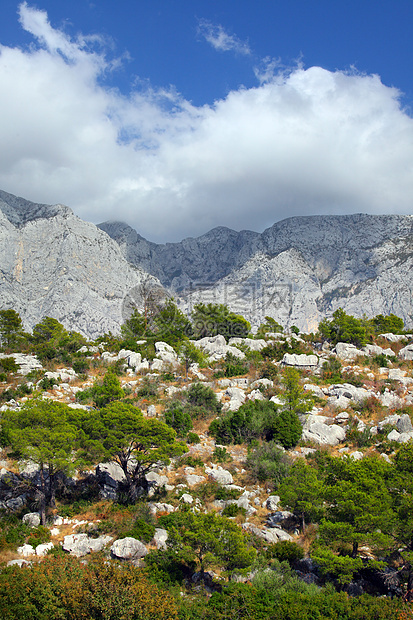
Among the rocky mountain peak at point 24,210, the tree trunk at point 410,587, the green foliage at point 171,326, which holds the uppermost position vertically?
the rocky mountain peak at point 24,210

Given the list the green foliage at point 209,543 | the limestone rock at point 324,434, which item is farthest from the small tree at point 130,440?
the limestone rock at point 324,434

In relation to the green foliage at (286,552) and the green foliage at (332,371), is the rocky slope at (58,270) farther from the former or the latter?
the green foliage at (286,552)

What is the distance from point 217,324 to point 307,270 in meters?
67.8

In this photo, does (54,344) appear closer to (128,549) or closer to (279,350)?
(279,350)

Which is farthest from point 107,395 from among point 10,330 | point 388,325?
point 388,325

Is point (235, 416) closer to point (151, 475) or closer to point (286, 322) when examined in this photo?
point (151, 475)

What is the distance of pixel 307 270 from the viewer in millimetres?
110375

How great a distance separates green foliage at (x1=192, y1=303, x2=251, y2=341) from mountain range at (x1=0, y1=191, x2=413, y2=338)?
36.5 meters

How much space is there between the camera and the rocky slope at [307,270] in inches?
3841

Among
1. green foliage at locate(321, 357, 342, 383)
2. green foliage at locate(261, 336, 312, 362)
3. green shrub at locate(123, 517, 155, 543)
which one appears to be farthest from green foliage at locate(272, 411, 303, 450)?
green foliage at locate(261, 336, 312, 362)

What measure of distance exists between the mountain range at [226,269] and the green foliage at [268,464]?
67.6 metres

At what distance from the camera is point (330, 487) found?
1276 cm

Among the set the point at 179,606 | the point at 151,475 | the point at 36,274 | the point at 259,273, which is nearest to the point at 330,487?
the point at 179,606

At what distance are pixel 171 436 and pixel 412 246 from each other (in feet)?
333
